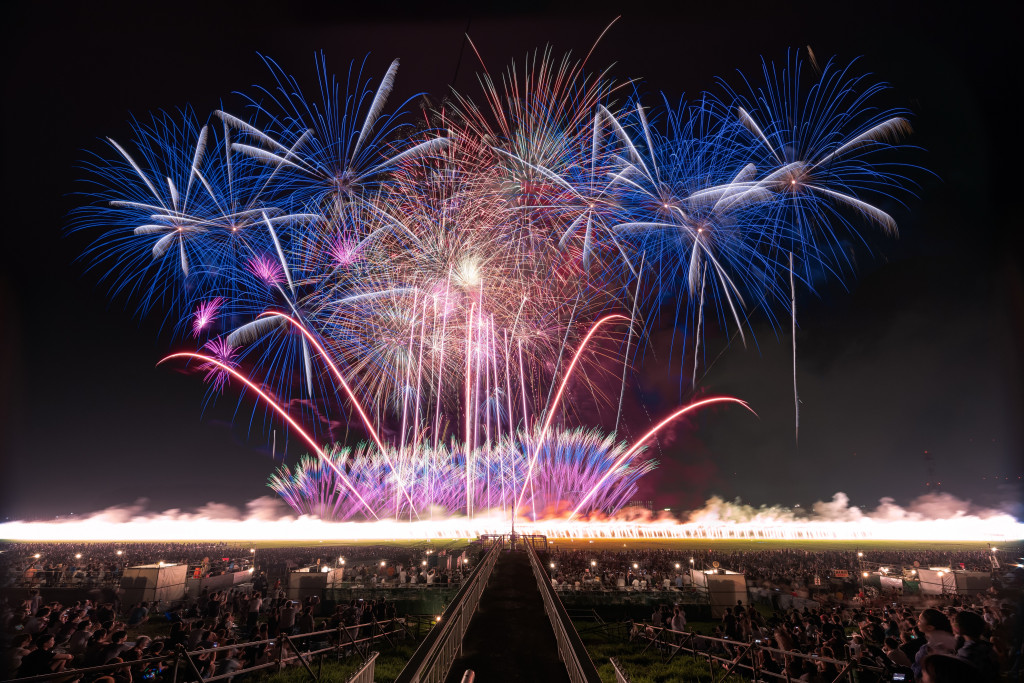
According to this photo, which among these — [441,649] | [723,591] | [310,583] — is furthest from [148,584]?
[723,591]

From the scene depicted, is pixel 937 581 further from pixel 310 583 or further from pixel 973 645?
pixel 310 583

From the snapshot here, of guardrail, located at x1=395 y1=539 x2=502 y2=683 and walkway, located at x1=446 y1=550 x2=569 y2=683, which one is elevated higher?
guardrail, located at x1=395 y1=539 x2=502 y2=683

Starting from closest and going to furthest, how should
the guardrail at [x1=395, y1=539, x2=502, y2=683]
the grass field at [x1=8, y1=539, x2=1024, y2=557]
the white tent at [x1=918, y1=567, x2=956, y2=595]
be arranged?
1. the guardrail at [x1=395, y1=539, x2=502, y2=683]
2. the white tent at [x1=918, y1=567, x2=956, y2=595]
3. the grass field at [x1=8, y1=539, x2=1024, y2=557]

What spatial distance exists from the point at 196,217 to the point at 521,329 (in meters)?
13.1

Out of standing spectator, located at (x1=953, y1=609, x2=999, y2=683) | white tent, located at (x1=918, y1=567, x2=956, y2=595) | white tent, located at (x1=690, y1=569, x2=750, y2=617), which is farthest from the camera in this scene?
white tent, located at (x1=918, y1=567, x2=956, y2=595)

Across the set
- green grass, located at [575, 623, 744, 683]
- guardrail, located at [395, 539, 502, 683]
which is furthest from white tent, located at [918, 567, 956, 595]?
guardrail, located at [395, 539, 502, 683]

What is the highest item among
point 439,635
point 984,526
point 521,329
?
point 521,329

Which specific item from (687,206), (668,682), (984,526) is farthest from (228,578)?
(984,526)

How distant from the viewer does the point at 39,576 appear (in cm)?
2431

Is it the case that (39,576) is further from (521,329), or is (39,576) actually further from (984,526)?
(984,526)

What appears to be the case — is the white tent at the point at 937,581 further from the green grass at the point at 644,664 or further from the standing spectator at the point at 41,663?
the standing spectator at the point at 41,663

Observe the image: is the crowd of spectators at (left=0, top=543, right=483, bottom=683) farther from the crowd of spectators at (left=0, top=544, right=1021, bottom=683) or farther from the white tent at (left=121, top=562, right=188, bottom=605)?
the white tent at (left=121, top=562, right=188, bottom=605)

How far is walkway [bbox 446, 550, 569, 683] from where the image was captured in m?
6.68

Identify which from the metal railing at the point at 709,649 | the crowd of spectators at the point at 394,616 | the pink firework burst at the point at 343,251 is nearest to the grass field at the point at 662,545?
the crowd of spectators at the point at 394,616
